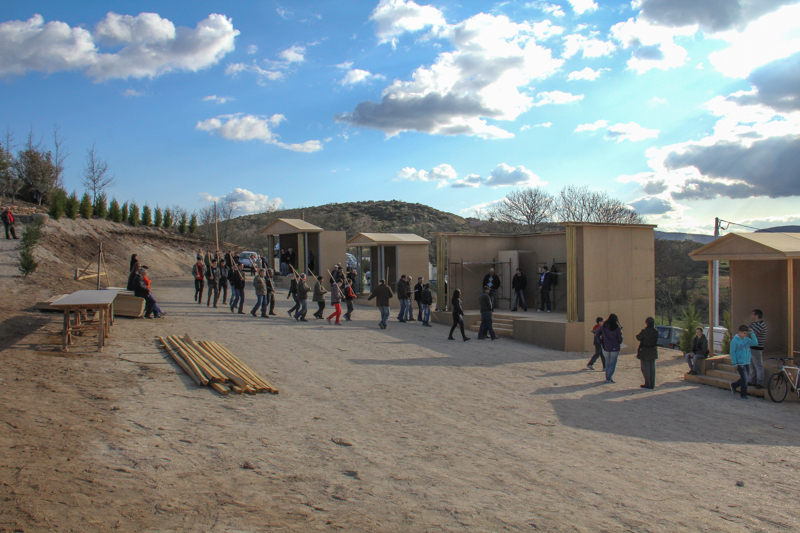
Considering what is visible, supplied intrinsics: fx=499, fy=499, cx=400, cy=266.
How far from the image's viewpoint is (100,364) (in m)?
8.52

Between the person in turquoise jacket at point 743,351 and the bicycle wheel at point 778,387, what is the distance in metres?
0.46

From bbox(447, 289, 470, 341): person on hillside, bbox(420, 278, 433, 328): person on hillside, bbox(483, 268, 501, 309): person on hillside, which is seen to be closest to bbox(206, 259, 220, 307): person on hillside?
bbox(420, 278, 433, 328): person on hillside

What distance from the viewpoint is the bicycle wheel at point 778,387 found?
1038cm

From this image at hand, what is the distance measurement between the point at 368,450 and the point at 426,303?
11.5 meters

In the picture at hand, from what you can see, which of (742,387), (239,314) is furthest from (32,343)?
(742,387)

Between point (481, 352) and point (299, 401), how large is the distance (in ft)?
22.6

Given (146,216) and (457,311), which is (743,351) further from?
(146,216)

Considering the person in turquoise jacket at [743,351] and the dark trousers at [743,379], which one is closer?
the person in turquoise jacket at [743,351]

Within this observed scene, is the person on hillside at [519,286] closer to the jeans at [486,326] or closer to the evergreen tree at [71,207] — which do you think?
the jeans at [486,326]

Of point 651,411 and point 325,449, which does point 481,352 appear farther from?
point 325,449

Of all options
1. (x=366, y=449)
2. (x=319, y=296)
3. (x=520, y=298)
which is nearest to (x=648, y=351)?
(x=366, y=449)

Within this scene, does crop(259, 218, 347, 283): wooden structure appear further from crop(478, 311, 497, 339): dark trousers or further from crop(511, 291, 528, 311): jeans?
crop(478, 311, 497, 339): dark trousers

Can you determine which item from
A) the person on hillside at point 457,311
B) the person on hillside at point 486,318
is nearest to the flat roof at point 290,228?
the person on hillside at point 457,311

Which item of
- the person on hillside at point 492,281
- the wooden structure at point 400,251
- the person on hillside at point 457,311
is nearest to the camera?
the person on hillside at point 457,311
